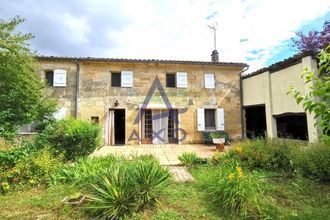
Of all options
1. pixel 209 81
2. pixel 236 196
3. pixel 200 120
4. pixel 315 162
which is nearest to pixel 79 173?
pixel 236 196

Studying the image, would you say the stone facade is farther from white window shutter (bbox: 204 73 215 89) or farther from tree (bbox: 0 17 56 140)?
tree (bbox: 0 17 56 140)

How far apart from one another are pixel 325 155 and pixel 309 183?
762 millimetres

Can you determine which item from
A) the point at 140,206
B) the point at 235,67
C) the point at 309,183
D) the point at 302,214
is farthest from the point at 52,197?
the point at 235,67

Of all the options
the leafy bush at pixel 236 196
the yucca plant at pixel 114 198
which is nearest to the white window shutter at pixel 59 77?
the yucca plant at pixel 114 198

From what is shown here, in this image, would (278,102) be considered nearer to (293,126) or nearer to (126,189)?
(293,126)

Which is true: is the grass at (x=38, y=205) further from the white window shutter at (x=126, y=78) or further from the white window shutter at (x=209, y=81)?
the white window shutter at (x=209, y=81)

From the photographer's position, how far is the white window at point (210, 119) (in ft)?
41.8

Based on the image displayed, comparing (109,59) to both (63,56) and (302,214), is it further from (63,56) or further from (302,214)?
(302,214)

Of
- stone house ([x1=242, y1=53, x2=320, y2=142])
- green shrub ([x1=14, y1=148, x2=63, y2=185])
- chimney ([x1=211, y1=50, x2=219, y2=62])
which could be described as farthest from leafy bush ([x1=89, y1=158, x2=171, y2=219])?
chimney ([x1=211, y1=50, x2=219, y2=62])

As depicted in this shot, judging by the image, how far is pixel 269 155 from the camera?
6168 millimetres

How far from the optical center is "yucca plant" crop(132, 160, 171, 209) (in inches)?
147

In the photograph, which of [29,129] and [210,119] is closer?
[29,129]

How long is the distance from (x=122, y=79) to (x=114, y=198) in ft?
30.9

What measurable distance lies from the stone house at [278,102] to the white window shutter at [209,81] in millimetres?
2072
